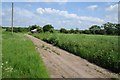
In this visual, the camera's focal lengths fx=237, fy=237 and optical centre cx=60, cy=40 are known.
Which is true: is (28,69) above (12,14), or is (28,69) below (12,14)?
below

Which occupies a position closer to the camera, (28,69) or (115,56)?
(28,69)

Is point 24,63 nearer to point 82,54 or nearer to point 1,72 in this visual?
point 1,72

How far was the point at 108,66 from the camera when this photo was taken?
1151 centimetres

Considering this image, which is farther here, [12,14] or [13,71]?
[12,14]

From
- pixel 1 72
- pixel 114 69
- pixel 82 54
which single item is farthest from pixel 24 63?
Answer: pixel 82 54

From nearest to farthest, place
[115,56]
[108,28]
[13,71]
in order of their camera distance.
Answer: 1. [13,71]
2. [115,56]
3. [108,28]

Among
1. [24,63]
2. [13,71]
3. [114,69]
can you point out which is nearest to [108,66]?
[114,69]

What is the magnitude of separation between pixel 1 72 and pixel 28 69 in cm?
91

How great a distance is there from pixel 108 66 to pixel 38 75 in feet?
17.1

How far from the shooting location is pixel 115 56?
11.9 metres

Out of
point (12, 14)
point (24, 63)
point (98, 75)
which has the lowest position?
point (98, 75)

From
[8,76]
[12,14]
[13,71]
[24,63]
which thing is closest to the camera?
[8,76]

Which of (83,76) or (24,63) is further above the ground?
(24,63)

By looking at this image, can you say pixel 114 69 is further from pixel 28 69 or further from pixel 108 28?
pixel 108 28
